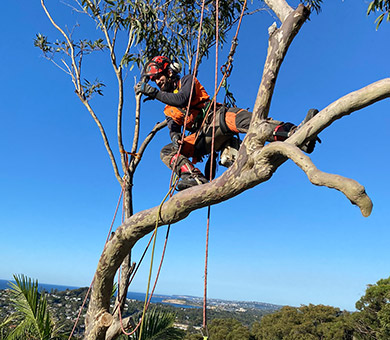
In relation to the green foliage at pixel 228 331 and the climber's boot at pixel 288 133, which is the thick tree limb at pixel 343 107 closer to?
the climber's boot at pixel 288 133

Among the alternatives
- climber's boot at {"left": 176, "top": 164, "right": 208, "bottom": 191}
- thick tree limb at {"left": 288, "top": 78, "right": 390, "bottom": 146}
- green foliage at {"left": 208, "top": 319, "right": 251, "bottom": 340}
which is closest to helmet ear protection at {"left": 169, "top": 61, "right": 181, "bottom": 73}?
climber's boot at {"left": 176, "top": 164, "right": 208, "bottom": 191}

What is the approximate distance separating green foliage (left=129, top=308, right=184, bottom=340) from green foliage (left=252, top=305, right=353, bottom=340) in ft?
80.2

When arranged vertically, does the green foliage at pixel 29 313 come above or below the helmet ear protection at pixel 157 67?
below

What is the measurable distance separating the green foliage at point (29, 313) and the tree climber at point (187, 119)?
105 inches

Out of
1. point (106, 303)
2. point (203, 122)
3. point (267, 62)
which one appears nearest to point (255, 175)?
point (267, 62)

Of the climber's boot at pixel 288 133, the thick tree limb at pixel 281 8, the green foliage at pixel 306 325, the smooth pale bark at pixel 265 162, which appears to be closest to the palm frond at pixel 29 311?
the smooth pale bark at pixel 265 162

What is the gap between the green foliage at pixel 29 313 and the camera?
437 centimetres

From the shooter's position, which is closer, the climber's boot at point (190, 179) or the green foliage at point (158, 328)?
the climber's boot at point (190, 179)

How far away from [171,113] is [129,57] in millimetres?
3379

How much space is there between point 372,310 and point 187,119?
79.9 feet

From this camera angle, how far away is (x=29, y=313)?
14.5 feet

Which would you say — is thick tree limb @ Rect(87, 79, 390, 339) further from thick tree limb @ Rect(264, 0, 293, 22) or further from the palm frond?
the palm frond

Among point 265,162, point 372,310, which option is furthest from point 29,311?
point 372,310

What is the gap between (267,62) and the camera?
216 cm
